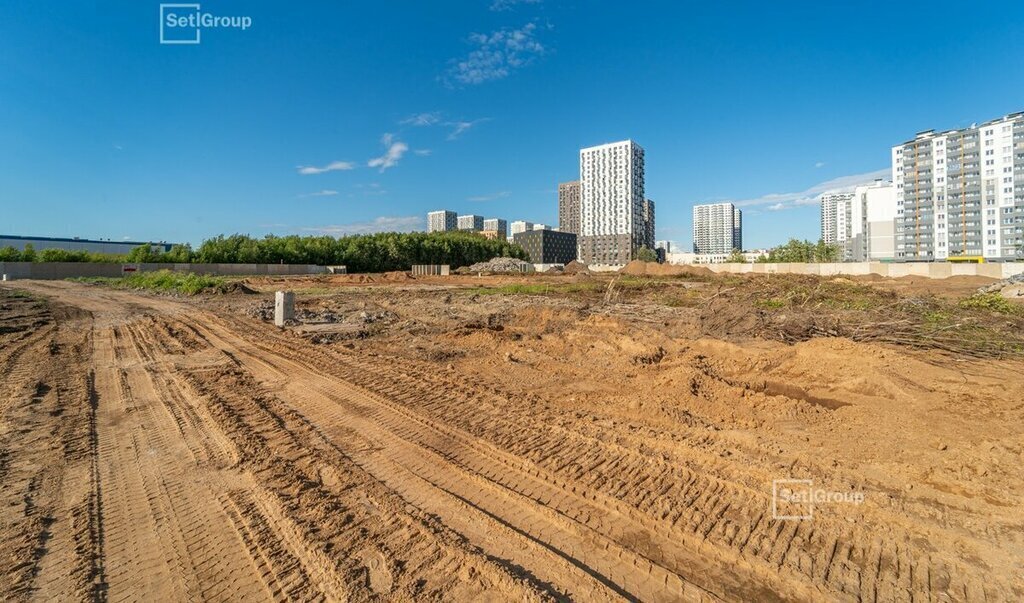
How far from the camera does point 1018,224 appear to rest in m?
68.5

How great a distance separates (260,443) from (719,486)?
16.8ft

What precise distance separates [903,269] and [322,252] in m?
71.2

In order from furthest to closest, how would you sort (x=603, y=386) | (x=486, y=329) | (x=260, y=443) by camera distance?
1. (x=486, y=329)
2. (x=603, y=386)
3. (x=260, y=443)

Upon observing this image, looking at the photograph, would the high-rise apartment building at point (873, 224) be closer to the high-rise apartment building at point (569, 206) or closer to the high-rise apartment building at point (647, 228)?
the high-rise apartment building at point (647, 228)

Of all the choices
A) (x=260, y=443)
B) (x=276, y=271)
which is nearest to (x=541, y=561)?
(x=260, y=443)

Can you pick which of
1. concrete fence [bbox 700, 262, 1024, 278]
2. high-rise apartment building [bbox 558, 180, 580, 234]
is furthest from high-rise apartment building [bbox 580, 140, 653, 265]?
concrete fence [bbox 700, 262, 1024, 278]

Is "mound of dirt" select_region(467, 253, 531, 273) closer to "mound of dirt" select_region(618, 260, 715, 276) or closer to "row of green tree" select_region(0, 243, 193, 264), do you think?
"mound of dirt" select_region(618, 260, 715, 276)

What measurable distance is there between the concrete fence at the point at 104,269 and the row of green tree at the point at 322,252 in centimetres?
403

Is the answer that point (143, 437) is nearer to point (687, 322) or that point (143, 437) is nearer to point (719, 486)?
point (719, 486)

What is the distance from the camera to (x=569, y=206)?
19212 centimetres

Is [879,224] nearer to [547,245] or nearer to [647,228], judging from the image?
[647,228]

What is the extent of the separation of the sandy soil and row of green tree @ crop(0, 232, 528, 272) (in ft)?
202

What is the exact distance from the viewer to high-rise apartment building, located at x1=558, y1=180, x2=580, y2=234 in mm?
188875

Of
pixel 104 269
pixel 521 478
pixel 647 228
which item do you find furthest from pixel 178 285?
pixel 647 228
